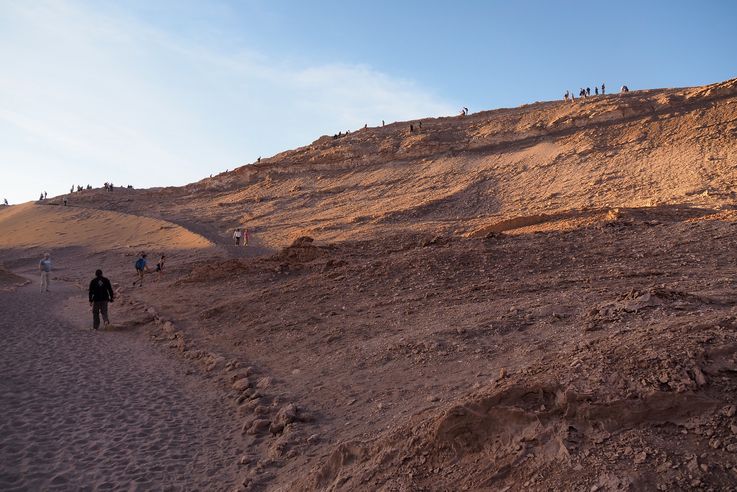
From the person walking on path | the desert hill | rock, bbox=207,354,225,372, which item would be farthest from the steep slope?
rock, bbox=207,354,225,372

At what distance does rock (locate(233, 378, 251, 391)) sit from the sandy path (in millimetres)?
269

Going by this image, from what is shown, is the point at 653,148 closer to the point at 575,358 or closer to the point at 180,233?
the point at 180,233

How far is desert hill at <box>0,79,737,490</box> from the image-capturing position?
330cm

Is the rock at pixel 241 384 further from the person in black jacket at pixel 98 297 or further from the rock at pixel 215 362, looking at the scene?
the person in black jacket at pixel 98 297

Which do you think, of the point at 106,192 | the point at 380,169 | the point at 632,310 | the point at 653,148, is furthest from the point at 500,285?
the point at 106,192

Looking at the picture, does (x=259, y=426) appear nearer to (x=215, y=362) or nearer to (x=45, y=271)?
(x=215, y=362)

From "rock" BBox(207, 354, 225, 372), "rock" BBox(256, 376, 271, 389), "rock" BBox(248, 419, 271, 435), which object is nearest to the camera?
"rock" BBox(248, 419, 271, 435)

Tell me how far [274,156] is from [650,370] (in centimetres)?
4306

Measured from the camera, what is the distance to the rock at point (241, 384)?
6.56 meters

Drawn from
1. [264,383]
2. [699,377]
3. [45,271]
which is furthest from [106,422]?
[45,271]

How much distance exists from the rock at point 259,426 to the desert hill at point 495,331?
28mm

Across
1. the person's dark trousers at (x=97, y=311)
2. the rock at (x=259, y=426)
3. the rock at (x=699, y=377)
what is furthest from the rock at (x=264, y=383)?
the person's dark trousers at (x=97, y=311)

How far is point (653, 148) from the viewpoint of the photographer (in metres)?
25.7

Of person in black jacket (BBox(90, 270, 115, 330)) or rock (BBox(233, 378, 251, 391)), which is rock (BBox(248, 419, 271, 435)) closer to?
rock (BBox(233, 378, 251, 391))
